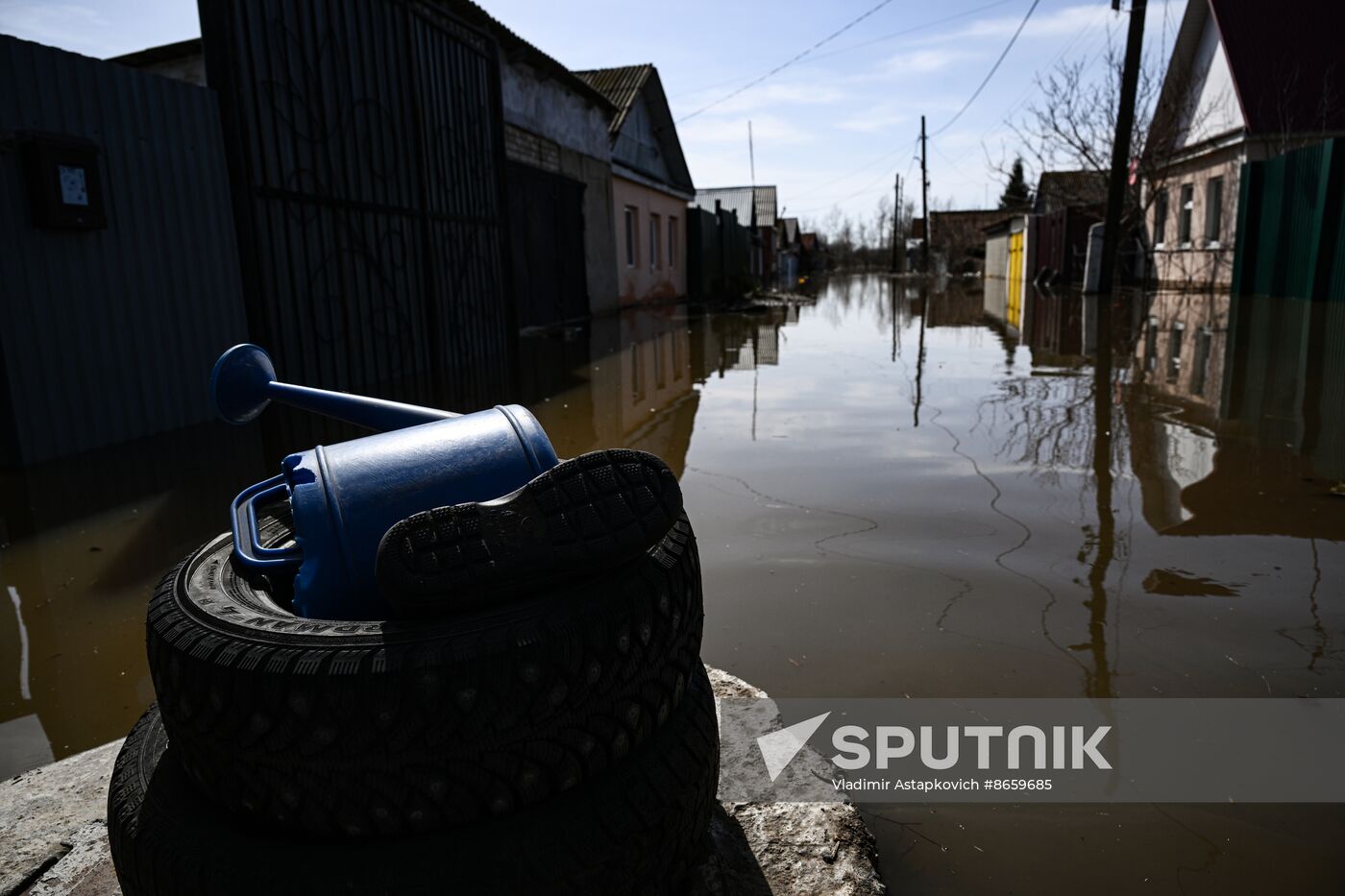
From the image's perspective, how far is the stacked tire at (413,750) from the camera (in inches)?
42.4

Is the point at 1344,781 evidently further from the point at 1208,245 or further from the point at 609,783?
the point at 1208,245

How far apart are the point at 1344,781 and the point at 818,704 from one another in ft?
3.71

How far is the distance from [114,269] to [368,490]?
16.2 feet

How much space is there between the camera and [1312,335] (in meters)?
9.50

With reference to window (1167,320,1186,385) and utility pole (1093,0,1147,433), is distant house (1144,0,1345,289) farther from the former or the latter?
window (1167,320,1186,385)

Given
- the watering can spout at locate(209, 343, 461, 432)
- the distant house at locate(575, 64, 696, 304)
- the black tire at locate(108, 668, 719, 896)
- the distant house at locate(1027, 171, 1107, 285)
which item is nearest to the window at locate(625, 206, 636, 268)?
the distant house at locate(575, 64, 696, 304)

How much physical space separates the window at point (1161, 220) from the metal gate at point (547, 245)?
16484 mm

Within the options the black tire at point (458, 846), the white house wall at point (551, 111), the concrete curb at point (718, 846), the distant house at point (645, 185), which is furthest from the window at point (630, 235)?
the black tire at point (458, 846)

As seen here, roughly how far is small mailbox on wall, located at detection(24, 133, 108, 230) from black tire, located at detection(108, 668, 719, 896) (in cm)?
456

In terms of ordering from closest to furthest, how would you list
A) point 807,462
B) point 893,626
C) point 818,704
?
point 818,704 → point 893,626 → point 807,462

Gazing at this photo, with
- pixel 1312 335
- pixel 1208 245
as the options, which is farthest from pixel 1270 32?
pixel 1312 335

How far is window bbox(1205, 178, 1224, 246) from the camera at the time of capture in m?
19.8

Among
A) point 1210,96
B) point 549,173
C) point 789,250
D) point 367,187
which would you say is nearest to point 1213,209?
point 1210,96

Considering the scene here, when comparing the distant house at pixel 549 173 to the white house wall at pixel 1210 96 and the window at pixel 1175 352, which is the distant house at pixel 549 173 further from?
the white house wall at pixel 1210 96
